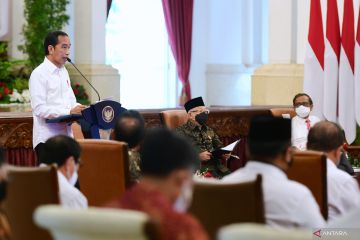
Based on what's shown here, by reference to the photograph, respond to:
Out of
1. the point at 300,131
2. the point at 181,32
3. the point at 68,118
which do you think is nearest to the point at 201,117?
the point at 300,131

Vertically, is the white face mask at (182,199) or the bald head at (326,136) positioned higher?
the bald head at (326,136)

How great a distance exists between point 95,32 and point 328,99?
4647 mm

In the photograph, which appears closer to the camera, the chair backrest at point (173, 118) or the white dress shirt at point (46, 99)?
the white dress shirt at point (46, 99)

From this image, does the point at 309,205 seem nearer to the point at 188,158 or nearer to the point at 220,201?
the point at 220,201

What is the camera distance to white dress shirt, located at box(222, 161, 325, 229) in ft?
11.3

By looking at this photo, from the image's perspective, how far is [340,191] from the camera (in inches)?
168

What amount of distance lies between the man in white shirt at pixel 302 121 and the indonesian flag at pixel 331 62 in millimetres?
714

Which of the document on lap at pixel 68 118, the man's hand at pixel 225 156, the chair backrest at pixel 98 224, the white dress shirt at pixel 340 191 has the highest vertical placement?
the document on lap at pixel 68 118

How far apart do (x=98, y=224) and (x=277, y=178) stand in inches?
49.2

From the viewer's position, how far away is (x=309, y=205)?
345 cm

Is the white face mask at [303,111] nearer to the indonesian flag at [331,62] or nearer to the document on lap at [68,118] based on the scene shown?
the indonesian flag at [331,62]

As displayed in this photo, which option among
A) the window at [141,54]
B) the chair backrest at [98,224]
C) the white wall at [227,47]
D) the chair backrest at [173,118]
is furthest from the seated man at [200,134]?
the white wall at [227,47]

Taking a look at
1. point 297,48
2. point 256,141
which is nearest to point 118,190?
point 256,141

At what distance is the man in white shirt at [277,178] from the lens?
3.46 meters
